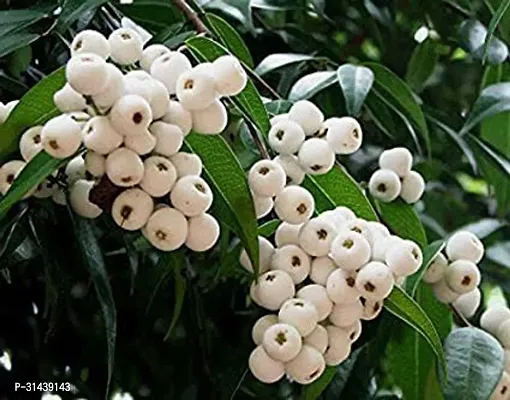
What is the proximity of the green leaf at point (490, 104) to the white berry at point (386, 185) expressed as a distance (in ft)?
0.38

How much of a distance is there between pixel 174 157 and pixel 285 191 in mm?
66

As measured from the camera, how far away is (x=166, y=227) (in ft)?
1.49

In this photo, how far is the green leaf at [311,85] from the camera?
0.64m

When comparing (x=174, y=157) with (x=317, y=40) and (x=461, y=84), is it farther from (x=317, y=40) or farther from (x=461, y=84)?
(x=461, y=84)

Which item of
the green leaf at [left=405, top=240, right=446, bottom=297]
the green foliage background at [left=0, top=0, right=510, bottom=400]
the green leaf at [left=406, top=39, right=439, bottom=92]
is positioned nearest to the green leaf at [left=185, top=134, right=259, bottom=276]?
the green foliage background at [left=0, top=0, right=510, bottom=400]

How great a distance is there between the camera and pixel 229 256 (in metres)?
0.57

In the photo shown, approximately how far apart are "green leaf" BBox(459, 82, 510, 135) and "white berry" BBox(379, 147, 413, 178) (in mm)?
110

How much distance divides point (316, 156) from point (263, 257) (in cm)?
6

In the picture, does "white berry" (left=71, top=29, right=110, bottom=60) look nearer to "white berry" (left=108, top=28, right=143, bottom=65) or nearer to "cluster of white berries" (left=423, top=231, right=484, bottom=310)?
"white berry" (left=108, top=28, right=143, bottom=65)

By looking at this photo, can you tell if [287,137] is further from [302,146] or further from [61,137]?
[61,137]

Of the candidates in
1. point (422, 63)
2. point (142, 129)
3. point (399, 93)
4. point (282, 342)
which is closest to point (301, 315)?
point (282, 342)

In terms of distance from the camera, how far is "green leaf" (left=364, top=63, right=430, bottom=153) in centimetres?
69

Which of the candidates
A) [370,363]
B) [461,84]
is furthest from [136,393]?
[461,84]

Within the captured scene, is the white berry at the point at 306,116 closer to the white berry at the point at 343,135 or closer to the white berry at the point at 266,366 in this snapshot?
the white berry at the point at 343,135
